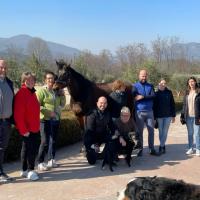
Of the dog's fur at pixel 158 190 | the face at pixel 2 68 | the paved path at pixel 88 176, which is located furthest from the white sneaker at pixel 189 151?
the dog's fur at pixel 158 190

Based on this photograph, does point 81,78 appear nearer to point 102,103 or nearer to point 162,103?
point 102,103

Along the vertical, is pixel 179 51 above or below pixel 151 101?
above

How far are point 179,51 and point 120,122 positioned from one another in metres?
47.3

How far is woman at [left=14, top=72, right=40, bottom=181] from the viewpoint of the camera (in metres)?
6.99

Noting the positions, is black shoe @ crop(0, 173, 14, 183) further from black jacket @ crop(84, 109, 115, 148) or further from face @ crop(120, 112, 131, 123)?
face @ crop(120, 112, 131, 123)

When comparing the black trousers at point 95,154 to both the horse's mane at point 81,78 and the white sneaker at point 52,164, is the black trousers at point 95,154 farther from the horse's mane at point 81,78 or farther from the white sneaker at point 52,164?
the horse's mane at point 81,78

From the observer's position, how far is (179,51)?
5431cm

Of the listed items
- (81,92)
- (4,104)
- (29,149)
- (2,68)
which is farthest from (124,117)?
(2,68)

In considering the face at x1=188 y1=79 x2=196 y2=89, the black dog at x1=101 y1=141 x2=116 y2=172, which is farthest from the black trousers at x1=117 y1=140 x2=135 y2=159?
the face at x1=188 y1=79 x2=196 y2=89

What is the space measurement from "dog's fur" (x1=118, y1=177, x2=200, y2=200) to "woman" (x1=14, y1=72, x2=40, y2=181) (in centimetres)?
439

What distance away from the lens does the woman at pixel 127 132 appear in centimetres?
839

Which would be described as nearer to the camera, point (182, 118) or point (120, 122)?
point (120, 122)

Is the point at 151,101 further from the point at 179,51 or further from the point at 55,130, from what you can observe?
the point at 179,51

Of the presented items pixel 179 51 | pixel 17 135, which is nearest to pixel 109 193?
pixel 17 135
